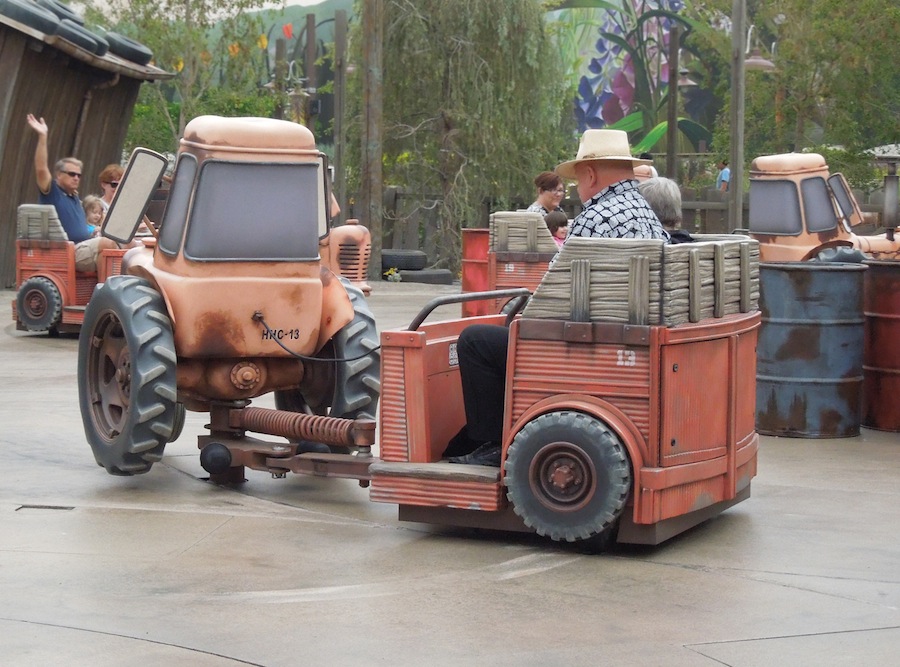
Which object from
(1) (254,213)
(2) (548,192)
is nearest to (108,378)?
(1) (254,213)

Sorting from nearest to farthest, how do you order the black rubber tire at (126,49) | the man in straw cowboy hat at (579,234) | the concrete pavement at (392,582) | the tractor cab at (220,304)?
the concrete pavement at (392,582) < the man in straw cowboy hat at (579,234) < the tractor cab at (220,304) < the black rubber tire at (126,49)

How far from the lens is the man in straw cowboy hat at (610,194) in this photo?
6703 mm

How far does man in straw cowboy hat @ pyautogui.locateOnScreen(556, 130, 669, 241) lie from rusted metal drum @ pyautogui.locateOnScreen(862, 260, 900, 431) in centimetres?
363

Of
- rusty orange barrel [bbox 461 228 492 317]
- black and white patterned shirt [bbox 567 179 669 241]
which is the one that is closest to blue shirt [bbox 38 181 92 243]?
rusty orange barrel [bbox 461 228 492 317]

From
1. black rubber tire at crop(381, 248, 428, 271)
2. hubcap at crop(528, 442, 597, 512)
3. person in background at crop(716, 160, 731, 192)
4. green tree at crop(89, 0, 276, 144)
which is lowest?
hubcap at crop(528, 442, 597, 512)

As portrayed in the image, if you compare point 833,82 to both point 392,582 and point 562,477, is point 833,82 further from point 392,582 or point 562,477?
point 392,582

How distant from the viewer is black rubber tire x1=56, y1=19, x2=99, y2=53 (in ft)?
69.2

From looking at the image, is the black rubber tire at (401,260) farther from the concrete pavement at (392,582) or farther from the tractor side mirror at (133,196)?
the tractor side mirror at (133,196)

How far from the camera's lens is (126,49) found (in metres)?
25.5

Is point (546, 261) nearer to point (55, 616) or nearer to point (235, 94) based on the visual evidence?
point (55, 616)

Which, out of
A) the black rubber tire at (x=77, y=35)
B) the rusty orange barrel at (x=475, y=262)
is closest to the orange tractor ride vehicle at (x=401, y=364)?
the rusty orange barrel at (x=475, y=262)

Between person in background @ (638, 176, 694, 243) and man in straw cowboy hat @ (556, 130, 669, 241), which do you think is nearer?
man in straw cowboy hat @ (556, 130, 669, 241)

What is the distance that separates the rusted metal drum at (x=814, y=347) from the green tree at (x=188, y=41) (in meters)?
27.1

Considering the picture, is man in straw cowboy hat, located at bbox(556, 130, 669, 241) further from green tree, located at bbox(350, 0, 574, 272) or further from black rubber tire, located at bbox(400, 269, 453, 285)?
green tree, located at bbox(350, 0, 574, 272)
